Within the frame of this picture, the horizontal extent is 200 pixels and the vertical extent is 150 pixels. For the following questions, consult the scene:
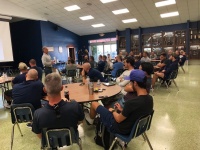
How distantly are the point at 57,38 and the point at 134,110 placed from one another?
12.4 metres

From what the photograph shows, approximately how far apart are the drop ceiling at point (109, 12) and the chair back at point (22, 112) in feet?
25.2

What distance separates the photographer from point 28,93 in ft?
7.61

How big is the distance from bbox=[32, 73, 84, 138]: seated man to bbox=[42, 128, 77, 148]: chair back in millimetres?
53

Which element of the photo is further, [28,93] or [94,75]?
[94,75]

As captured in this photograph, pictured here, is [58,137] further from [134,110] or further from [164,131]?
[164,131]

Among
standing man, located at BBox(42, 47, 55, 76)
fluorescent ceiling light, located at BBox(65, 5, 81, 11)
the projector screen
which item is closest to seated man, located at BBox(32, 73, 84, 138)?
standing man, located at BBox(42, 47, 55, 76)

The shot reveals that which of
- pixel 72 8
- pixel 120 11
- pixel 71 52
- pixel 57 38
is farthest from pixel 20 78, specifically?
pixel 71 52

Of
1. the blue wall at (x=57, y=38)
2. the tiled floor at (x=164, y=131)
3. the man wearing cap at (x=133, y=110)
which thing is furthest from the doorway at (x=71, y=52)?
the man wearing cap at (x=133, y=110)

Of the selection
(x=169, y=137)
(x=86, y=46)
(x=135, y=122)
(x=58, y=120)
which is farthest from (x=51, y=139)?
(x=86, y=46)

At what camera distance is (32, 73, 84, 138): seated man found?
148 centimetres

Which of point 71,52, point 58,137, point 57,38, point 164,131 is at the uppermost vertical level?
point 57,38

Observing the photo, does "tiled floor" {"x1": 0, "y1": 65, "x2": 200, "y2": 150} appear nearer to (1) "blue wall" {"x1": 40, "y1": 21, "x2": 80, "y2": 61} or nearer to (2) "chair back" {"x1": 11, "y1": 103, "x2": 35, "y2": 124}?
(2) "chair back" {"x1": 11, "y1": 103, "x2": 35, "y2": 124}

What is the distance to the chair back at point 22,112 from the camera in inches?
84.2

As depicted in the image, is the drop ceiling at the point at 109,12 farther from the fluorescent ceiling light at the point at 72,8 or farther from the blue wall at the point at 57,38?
the blue wall at the point at 57,38
